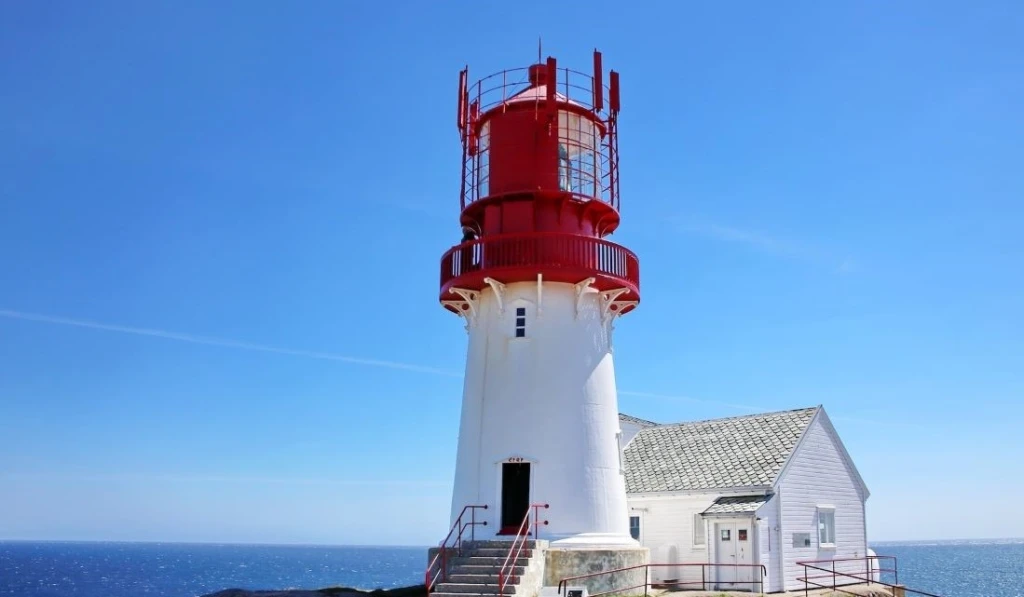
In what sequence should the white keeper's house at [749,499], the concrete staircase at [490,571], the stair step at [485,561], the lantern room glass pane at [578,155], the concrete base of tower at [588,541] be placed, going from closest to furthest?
the concrete staircase at [490,571]
the stair step at [485,561]
the concrete base of tower at [588,541]
the lantern room glass pane at [578,155]
the white keeper's house at [749,499]

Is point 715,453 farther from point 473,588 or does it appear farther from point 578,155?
point 473,588

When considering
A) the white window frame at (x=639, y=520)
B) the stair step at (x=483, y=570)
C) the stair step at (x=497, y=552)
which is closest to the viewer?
the stair step at (x=483, y=570)

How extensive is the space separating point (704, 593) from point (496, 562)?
562 cm

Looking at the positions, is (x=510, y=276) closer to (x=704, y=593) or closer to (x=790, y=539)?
(x=704, y=593)

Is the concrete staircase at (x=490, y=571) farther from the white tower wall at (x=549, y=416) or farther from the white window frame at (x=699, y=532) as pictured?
the white window frame at (x=699, y=532)

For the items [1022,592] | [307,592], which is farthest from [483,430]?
[1022,592]

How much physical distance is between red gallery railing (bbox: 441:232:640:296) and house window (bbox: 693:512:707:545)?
26.2 feet

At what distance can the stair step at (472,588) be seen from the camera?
18.9m

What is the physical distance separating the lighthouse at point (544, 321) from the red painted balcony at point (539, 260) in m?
0.03

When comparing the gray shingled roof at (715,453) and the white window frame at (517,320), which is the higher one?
the white window frame at (517,320)

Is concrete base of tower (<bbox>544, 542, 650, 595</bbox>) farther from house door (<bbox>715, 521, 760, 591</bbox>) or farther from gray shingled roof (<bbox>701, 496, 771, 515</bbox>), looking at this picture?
gray shingled roof (<bbox>701, 496, 771, 515</bbox>)

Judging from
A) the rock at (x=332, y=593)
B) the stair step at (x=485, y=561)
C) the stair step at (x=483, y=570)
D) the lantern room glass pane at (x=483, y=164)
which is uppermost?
the lantern room glass pane at (x=483, y=164)

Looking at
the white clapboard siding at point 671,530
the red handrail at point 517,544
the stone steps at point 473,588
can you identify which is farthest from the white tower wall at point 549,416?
the white clapboard siding at point 671,530

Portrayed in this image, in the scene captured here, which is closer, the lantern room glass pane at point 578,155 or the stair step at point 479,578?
the stair step at point 479,578
